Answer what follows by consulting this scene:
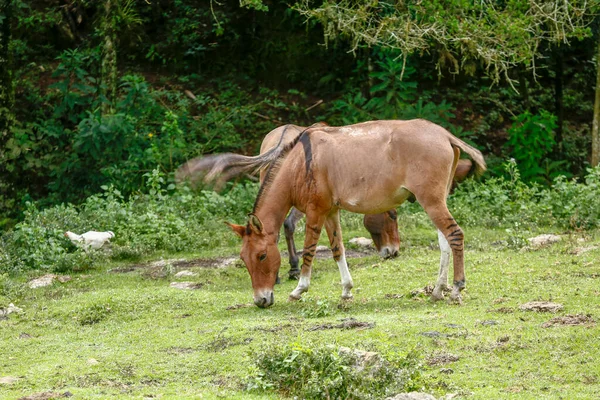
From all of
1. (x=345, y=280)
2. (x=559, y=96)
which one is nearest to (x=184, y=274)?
(x=345, y=280)

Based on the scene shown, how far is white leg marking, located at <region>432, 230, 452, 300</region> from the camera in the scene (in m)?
8.81

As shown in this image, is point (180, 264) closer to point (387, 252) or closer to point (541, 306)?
point (387, 252)

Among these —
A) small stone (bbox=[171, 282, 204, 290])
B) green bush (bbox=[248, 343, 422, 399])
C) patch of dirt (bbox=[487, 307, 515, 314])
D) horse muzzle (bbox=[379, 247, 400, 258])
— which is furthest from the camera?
horse muzzle (bbox=[379, 247, 400, 258])

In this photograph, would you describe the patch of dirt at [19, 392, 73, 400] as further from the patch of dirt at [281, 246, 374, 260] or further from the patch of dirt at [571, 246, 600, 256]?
the patch of dirt at [571, 246, 600, 256]

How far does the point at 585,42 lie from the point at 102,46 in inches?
386

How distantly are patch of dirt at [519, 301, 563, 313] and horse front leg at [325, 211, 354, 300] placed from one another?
1.87m

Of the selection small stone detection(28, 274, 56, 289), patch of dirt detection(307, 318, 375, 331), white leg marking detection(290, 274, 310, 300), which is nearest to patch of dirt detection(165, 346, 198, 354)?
patch of dirt detection(307, 318, 375, 331)

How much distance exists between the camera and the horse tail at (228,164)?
31.6 ft

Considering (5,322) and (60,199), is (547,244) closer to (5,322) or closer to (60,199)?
(5,322)

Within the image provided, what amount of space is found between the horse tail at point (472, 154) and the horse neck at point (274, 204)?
1.80 meters

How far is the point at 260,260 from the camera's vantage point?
9227 mm

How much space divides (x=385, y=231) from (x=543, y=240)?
84.0 inches

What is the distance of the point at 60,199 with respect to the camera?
1667 centimetres

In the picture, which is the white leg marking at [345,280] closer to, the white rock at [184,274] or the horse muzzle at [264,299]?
the horse muzzle at [264,299]
